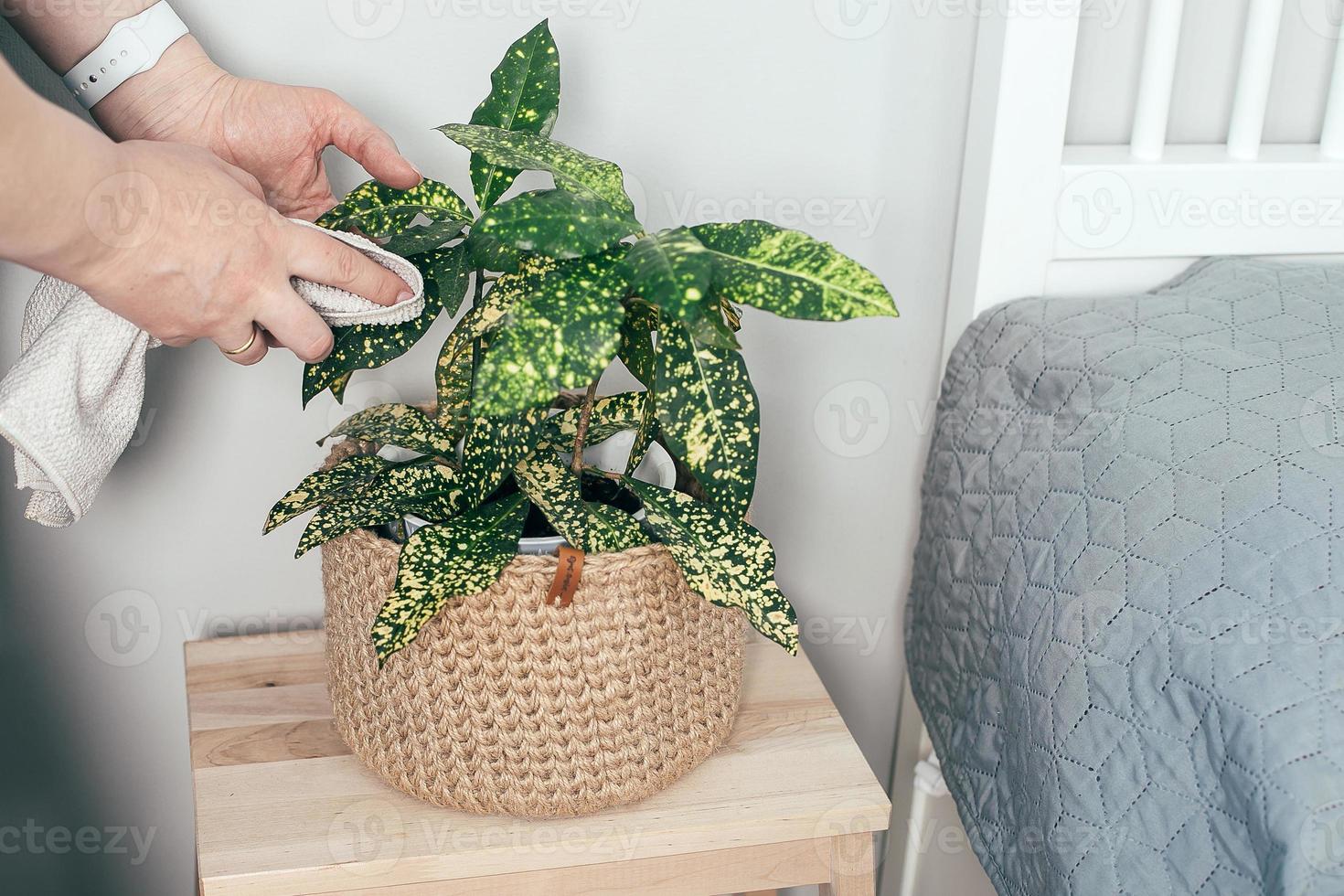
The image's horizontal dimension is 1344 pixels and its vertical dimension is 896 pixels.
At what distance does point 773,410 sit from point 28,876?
896 millimetres

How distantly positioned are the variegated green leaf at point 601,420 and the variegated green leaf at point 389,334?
4.6 inches

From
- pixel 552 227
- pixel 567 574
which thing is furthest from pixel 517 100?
pixel 567 574

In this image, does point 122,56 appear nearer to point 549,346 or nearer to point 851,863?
point 549,346

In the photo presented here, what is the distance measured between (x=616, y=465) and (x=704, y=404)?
0.24 metres

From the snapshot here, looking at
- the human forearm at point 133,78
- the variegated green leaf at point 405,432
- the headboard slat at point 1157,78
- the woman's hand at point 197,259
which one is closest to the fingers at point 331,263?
the woman's hand at point 197,259

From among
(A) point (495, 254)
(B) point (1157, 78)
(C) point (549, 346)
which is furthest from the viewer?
(B) point (1157, 78)

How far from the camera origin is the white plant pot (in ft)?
2.28

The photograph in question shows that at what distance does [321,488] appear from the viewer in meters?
0.72

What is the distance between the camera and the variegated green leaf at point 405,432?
0.74 m

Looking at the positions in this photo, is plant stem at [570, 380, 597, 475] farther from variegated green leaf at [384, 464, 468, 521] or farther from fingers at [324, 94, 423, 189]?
fingers at [324, 94, 423, 189]

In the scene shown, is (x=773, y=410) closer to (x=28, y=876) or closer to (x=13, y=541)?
(x=13, y=541)


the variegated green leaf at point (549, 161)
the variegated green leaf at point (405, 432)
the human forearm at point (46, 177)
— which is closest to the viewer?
the human forearm at point (46, 177)

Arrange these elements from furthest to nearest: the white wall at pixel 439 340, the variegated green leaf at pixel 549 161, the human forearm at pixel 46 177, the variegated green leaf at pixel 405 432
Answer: the white wall at pixel 439 340 < the variegated green leaf at pixel 405 432 < the variegated green leaf at pixel 549 161 < the human forearm at pixel 46 177

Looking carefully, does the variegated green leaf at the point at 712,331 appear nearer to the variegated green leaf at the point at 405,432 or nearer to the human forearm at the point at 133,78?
the variegated green leaf at the point at 405,432
